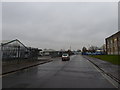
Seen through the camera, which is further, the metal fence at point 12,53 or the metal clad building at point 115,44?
the metal clad building at point 115,44

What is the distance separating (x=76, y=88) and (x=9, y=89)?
3169 millimetres

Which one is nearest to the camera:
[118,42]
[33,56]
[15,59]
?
[15,59]

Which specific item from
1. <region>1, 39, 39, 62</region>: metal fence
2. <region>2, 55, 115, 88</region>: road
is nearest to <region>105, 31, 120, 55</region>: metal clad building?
<region>1, 39, 39, 62</region>: metal fence

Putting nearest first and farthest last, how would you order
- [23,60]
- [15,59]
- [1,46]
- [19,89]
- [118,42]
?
[19,89], [1,46], [15,59], [23,60], [118,42]

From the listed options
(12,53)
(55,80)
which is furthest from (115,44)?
(55,80)

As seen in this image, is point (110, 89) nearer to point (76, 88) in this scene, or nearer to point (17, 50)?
point (76, 88)

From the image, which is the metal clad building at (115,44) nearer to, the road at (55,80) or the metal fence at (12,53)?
the metal fence at (12,53)

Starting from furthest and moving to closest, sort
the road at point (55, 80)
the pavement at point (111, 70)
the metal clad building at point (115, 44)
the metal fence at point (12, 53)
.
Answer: the metal clad building at point (115, 44) < the metal fence at point (12, 53) < the pavement at point (111, 70) < the road at point (55, 80)

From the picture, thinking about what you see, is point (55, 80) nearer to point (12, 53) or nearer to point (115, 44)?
point (12, 53)

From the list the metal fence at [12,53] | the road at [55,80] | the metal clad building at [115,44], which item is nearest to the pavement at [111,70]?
the road at [55,80]

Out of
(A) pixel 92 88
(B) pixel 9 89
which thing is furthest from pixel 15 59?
(A) pixel 92 88

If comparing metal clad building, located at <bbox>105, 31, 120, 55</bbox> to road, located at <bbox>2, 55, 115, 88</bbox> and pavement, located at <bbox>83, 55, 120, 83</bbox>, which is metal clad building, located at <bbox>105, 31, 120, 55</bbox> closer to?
pavement, located at <bbox>83, 55, 120, 83</bbox>

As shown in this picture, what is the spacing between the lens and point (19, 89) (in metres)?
6.75

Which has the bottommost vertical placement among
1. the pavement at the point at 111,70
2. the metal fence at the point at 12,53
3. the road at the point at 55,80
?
the pavement at the point at 111,70
